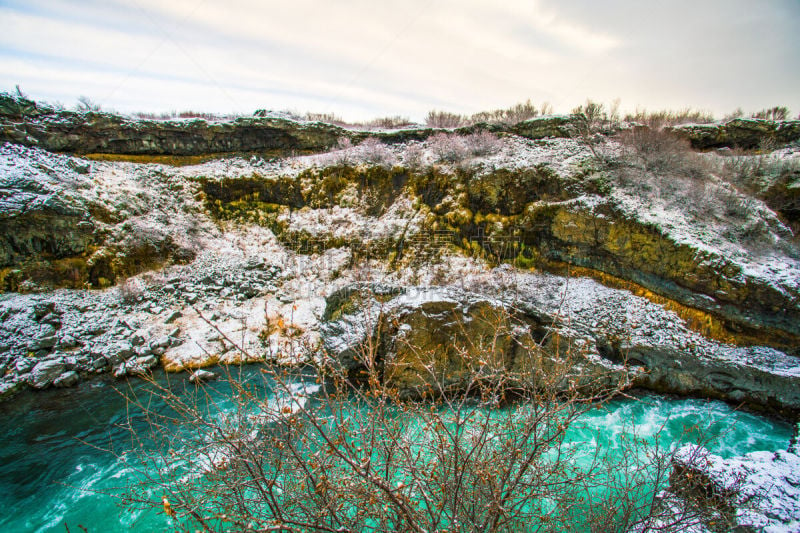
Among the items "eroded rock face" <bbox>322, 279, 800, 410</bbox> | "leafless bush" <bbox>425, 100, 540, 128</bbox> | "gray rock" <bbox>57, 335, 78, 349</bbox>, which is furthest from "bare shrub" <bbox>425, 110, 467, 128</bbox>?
"gray rock" <bbox>57, 335, 78, 349</bbox>

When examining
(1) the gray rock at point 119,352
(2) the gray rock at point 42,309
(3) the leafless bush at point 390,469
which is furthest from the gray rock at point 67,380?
(3) the leafless bush at point 390,469

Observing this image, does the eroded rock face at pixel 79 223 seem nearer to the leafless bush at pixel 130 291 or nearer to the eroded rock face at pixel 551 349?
the leafless bush at pixel 130 291

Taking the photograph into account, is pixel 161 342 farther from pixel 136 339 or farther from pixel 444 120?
pixel 444 120

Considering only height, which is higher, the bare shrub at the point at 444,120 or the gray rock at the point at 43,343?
the bare shrub at the point at 444,120

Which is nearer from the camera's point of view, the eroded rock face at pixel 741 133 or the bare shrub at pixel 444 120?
the eroded rock face at pixel 741 133

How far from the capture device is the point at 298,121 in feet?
52.1

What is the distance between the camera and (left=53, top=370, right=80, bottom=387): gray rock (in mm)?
7227

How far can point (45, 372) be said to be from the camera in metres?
7.29

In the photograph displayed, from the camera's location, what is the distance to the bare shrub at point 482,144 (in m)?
12.6

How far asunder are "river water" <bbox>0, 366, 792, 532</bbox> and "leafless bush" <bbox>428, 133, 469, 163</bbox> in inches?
384

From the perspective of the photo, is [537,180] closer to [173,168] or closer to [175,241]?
[175,241]

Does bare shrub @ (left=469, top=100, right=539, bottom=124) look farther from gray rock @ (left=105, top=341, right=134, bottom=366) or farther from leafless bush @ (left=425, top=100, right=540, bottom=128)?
gray rock @ (left=105, top=341, right=134, bottom=366)

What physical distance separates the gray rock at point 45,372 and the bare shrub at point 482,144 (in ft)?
45.3

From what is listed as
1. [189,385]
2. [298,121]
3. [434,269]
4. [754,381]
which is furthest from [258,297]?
[754,381]
